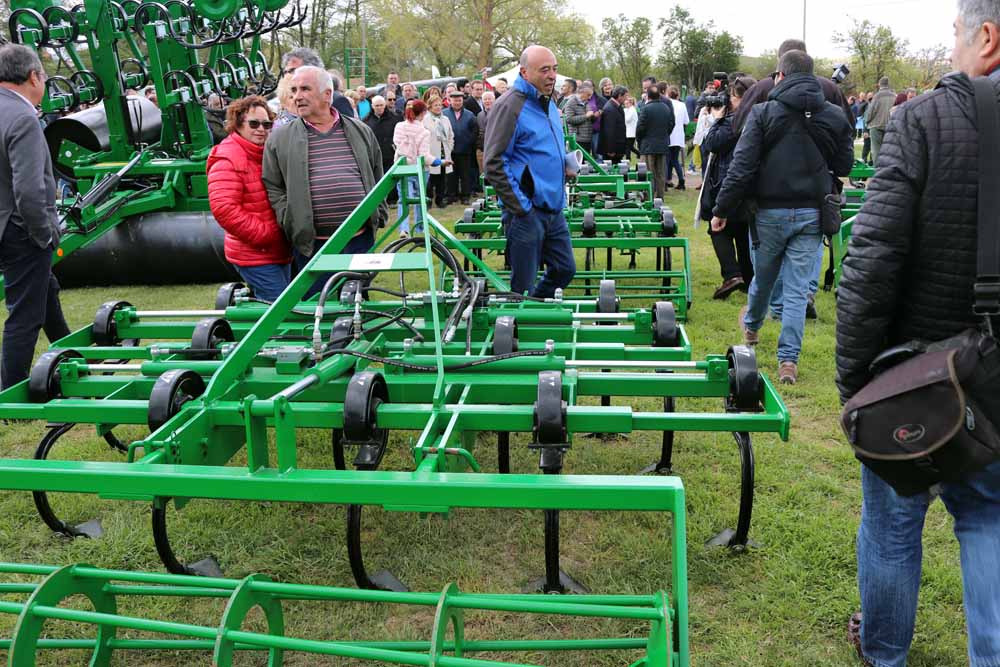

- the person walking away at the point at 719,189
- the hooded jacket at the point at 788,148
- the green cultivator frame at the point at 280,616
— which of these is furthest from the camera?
the person walking away at the point at 719,189

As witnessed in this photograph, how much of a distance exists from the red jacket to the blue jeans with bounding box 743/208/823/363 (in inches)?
122

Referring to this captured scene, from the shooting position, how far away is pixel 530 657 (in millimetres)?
2877

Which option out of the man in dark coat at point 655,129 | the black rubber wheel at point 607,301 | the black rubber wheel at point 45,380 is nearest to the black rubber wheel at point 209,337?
the black rubber wheel at point 45,380

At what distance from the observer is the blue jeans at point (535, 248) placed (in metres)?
5.54

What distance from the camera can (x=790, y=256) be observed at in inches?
212

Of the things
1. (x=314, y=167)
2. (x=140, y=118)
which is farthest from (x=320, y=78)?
(x=140, y=118)

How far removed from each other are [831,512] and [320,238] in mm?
3096

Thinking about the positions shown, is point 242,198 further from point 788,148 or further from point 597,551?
point 788,148

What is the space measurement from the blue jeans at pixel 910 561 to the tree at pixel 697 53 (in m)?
42.8

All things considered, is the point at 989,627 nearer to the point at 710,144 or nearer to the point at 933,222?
the point at 933,222

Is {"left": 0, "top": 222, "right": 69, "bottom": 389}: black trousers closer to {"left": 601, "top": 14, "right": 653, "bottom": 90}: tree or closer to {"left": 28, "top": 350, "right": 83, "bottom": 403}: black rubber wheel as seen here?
{"left": 28, "top": 350, "right": 83, "bottom": 403}: black rubber wheel

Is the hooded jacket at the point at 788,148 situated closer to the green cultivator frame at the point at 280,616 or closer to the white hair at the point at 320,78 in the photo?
the white hair at the point at 320,78

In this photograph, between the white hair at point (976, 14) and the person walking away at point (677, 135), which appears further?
the person walking away at point (677, 135)

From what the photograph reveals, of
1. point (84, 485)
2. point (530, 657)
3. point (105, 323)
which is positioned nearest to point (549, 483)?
point (530, 657)
